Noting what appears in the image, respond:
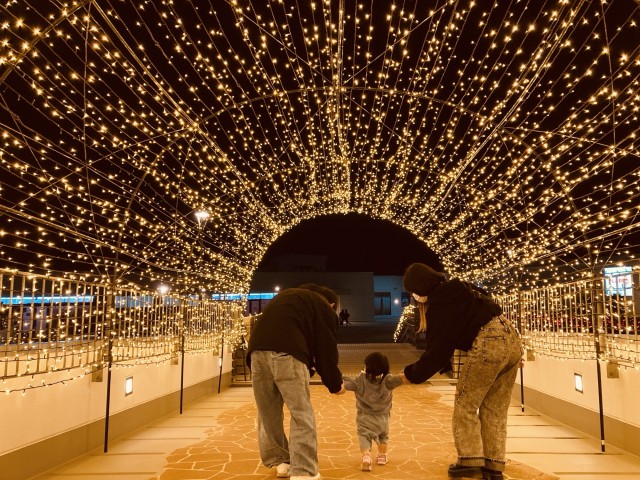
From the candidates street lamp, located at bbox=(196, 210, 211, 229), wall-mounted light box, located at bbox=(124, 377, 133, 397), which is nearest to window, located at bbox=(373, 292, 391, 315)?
street lamp, located at bbox=(196, 210, 211, 229)

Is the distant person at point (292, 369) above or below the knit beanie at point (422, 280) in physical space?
below

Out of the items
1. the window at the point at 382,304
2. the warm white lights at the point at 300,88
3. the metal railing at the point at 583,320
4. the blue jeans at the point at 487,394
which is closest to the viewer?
the blue jeans at the point at 487,394

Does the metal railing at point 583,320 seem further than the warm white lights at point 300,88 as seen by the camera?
No

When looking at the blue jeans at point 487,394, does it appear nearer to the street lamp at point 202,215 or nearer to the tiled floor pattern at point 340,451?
the tiled floor pattern at point 340,451

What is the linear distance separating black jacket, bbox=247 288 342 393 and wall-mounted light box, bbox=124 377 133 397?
1.91m

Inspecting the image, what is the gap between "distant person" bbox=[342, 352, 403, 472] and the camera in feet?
11.4

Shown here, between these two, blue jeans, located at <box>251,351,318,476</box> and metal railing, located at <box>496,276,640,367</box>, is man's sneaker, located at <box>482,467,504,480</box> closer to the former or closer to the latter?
blue jeans, located at <box>251,351,318,476</box>

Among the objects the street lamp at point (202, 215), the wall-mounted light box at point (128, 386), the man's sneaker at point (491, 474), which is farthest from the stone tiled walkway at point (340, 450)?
the street lamp at point (202, 215)

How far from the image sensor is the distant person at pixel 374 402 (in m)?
3.47

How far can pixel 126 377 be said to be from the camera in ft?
14.7

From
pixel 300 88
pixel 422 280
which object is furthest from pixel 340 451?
pixel 300 88

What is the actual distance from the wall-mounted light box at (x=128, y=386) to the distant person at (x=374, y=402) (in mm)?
2031

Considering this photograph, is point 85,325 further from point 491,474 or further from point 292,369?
point 491,474

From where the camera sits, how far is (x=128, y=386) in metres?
4.50
